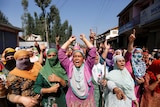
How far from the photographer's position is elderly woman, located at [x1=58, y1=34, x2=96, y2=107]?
285 cm

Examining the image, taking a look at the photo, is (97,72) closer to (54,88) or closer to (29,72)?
(54,88)

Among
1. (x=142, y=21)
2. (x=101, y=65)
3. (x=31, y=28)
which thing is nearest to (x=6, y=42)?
(x=142, y=21)

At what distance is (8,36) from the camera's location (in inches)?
810

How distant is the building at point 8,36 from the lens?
18688 millimetres

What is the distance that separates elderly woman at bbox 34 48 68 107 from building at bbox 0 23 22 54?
16.7 metres

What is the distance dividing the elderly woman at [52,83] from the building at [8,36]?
16672 millimetres

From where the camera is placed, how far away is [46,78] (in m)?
2.71

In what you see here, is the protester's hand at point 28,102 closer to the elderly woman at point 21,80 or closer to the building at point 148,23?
the elderly woman at point 21,80

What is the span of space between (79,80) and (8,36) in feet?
62.8

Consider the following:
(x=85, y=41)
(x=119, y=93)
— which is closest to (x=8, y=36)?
(x=85, y=41)

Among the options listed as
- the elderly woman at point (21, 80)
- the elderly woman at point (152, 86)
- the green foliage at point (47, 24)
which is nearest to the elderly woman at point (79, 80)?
the elderly woman at point (21, 80)

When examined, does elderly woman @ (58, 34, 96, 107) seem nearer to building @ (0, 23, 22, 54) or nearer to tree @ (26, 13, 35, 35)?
building @ (0, 23, 22, 54)

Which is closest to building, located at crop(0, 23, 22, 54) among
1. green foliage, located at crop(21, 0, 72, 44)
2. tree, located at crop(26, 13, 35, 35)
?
green foliage, located at crop(21, 0, 72, 44)

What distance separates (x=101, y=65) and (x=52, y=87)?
182 cm
